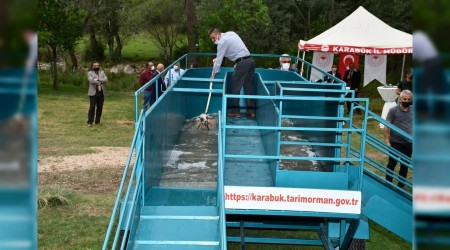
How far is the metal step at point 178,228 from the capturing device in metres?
5.16

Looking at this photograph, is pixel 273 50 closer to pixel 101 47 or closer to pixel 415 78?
pixel 101 47

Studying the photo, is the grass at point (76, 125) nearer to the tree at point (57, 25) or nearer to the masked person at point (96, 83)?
the masked person at point (96, 83)

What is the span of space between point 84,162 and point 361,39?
1168 centimetres

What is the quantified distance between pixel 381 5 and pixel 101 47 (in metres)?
22.0

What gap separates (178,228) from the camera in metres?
5.49

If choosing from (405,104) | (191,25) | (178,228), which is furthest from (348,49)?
(178,228)

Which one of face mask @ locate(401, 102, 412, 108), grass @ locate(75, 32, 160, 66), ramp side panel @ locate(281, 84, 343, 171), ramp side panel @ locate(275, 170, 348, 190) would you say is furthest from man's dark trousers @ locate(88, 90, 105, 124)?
grass @ locate(75, 32, 160, 66)

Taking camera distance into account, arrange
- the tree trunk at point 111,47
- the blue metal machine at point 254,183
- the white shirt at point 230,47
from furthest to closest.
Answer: the tree trunk at point 111,47 < the white shirt at point 230,47 < the blue metal machine at point 254,183

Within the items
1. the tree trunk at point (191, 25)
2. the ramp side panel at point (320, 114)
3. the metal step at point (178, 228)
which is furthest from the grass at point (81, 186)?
the tree trunk at point (191, 25)

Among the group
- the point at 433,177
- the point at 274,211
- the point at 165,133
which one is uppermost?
the point at 433,177

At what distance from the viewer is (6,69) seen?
0.74 metres

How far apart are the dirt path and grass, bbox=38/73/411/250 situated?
1.16 feet

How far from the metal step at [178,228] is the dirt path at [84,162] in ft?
23.1

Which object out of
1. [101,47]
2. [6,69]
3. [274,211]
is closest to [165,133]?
[274,211]
